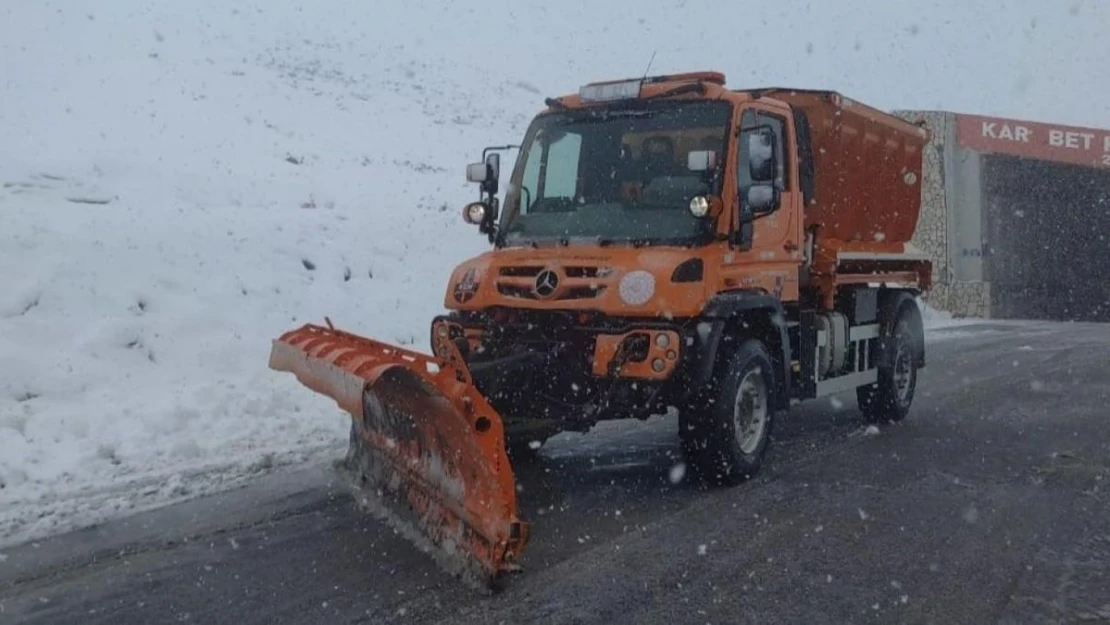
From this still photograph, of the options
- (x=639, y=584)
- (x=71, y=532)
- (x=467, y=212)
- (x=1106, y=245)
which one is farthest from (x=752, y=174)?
(x=1106, y=245)

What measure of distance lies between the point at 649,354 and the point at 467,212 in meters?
2.08

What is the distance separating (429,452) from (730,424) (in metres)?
2.14

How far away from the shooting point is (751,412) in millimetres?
7293

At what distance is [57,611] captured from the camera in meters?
4.75

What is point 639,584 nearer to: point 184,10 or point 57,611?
point 57,611

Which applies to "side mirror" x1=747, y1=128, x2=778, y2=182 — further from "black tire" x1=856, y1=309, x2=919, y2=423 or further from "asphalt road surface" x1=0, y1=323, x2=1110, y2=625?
"black tire" x1=856, y1=309, x2=919, y2=423

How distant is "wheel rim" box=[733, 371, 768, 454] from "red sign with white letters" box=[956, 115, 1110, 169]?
20105mm

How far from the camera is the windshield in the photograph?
7.03 metres

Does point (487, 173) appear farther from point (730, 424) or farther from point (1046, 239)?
point (1046, 239)

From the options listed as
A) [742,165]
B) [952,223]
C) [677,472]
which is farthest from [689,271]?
[952,223]

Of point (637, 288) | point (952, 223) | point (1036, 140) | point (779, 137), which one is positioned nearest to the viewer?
point (637, 288)

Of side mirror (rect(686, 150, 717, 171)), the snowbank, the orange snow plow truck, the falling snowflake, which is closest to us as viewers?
the orange snow plow truck

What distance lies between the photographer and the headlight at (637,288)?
21.1ft

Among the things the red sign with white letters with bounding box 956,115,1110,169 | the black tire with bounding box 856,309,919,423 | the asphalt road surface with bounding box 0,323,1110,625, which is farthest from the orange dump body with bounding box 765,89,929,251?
the red sign with white letters with bounding box 956,115,1110,169
